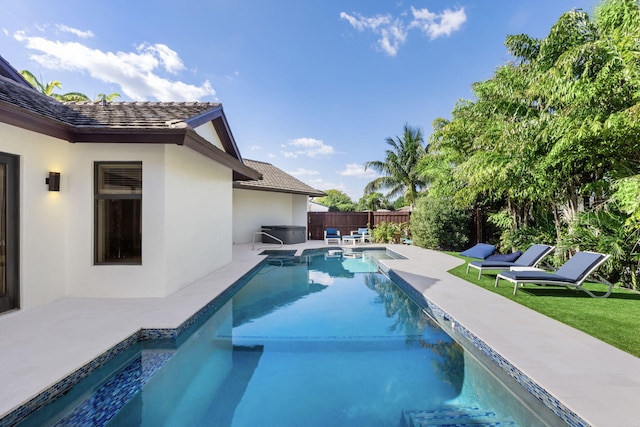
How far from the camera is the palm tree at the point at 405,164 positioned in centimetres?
2916

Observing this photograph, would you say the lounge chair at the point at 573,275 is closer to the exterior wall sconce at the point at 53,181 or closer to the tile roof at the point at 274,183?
the exterior wall sconce at the point at 53,181

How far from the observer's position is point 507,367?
12.8 ft

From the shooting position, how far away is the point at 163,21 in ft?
46.7

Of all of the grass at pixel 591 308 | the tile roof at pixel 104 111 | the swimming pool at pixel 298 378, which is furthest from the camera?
the tile roof at pixel 104 111

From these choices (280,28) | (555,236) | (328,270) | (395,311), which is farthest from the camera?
(280,28)

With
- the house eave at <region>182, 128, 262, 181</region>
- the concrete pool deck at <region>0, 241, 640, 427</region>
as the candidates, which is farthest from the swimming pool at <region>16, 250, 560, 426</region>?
the house eave at <region>182, 128, 262, 181</region>

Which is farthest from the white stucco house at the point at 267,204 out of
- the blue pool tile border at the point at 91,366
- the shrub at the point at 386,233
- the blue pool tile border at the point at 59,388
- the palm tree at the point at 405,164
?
the blue pool tile border at the point at 59,388

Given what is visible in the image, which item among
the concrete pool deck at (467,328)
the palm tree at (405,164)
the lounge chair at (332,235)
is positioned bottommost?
the concrete pool deck at (467,328)

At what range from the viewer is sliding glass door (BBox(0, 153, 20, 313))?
5383mm

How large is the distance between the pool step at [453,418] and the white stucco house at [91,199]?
5.76 metres

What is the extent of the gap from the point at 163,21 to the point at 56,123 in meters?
11.5

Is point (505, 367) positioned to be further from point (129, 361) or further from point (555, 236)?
point (555, 236)

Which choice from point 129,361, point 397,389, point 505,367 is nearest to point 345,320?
point 397,389

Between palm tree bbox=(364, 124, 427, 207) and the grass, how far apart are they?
21582 millimetres
